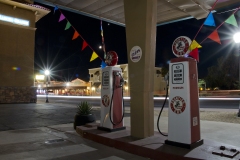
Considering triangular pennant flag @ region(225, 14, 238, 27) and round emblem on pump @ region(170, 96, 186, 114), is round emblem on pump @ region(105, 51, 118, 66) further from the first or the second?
triangular pennant flag @ region(225, 14, 238, 27)

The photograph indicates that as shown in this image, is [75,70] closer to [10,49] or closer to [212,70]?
[212,70]

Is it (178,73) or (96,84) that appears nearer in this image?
(178,73)

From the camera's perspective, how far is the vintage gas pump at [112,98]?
21.3ft

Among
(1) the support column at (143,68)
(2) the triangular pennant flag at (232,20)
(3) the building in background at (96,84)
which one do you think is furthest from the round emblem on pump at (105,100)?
(3) the building in background at (96,84)

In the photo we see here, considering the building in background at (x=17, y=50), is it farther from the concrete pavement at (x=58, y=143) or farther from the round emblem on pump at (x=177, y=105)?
the round emblem on pump at (x=177, y=105)

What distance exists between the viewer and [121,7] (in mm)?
8688

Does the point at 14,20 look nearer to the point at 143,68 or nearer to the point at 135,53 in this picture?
the point at 135,53

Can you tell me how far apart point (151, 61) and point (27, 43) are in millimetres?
17757

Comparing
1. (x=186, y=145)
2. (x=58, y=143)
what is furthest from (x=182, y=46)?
(x=58, y=143)

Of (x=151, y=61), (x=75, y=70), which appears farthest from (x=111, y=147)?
(x=75, y=70)

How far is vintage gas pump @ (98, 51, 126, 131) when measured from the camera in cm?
650

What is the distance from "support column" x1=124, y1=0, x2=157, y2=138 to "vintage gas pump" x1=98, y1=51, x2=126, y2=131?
91cm

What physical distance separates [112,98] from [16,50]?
53.4 feet

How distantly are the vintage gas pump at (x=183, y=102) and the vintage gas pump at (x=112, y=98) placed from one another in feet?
6.53
